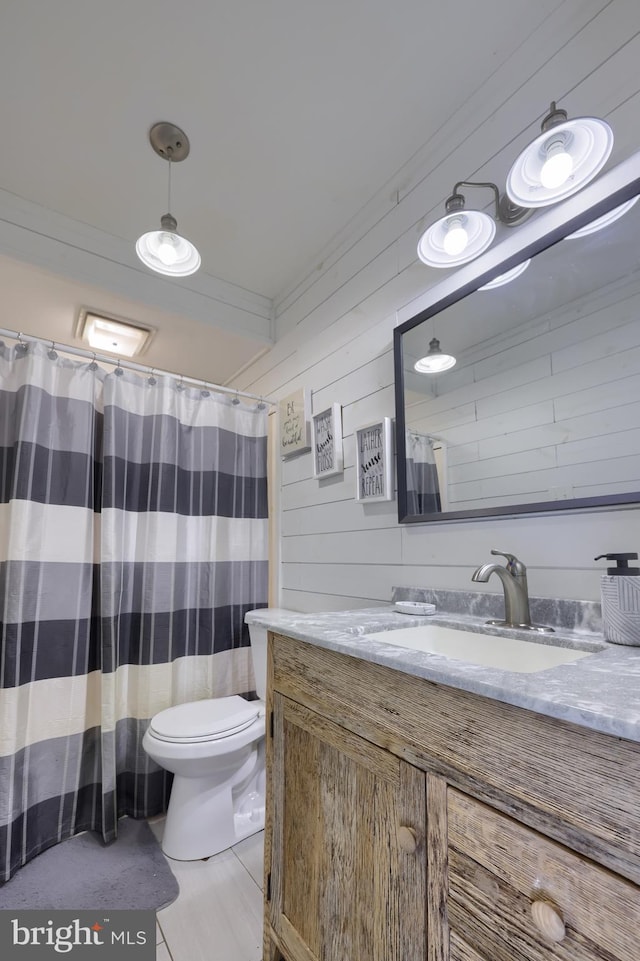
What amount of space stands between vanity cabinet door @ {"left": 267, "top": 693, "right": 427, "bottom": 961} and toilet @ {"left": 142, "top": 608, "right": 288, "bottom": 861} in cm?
51

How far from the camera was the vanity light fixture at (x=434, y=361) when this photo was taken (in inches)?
56.0

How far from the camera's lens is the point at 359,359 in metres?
1.83

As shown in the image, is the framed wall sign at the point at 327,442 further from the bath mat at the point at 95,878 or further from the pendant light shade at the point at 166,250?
the bath mat at the point at 95,878

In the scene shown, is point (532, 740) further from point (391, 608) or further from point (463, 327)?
point (463, 327)

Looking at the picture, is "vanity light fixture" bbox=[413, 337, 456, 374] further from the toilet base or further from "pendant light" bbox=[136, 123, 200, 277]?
the toilet base

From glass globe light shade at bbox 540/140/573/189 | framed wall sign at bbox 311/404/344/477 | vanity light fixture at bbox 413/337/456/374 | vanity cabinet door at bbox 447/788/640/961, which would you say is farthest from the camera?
framed wall sign at bbox 311/404/344/477

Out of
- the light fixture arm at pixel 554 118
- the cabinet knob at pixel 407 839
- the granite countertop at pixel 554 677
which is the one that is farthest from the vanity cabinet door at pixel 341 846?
the light fixture arm at pixel 554 118

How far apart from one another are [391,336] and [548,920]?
156 cm

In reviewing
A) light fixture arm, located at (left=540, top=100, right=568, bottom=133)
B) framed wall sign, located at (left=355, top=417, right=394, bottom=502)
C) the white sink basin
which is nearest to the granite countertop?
the white sink basin

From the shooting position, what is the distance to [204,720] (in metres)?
1.64

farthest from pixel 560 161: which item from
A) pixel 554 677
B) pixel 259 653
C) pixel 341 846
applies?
pixel 259 653

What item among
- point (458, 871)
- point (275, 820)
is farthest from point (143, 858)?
point (458, 871)

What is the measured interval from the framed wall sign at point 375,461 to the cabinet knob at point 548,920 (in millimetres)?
1143

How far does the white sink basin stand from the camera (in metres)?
0.94
